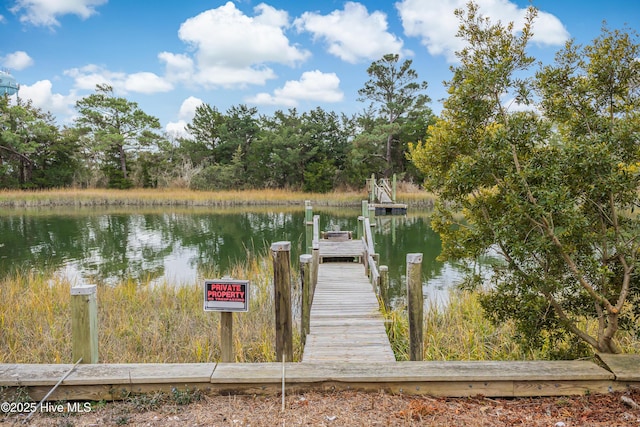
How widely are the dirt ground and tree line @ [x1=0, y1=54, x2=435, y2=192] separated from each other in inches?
1146

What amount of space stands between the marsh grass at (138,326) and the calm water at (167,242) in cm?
148

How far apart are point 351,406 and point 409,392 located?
1.39ft

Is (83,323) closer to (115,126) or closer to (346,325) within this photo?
(346,325)

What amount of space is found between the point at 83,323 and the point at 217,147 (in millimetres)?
35219

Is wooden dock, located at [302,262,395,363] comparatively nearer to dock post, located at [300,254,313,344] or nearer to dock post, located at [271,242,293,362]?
dock post, located at [300,254,313,344]

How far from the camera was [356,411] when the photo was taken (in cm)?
249

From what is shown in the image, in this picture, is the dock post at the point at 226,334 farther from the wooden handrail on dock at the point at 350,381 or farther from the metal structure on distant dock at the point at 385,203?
the metal structure on distant dock at the point at 385,203

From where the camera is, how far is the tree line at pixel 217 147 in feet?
108

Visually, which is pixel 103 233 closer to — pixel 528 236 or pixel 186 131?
pixel 528 236

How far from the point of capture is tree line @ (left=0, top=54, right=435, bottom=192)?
1292 inches

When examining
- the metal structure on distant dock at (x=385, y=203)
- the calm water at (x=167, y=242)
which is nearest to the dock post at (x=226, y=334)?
the calm water at (x=167, y=242)

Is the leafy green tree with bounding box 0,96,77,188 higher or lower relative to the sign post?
higher

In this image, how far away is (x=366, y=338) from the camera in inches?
187

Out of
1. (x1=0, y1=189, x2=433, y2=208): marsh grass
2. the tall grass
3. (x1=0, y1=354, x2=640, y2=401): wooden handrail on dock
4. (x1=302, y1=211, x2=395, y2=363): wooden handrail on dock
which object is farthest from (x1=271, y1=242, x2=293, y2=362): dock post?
(x1=0, y1=189, x2=433, y2=208): marsh grass
